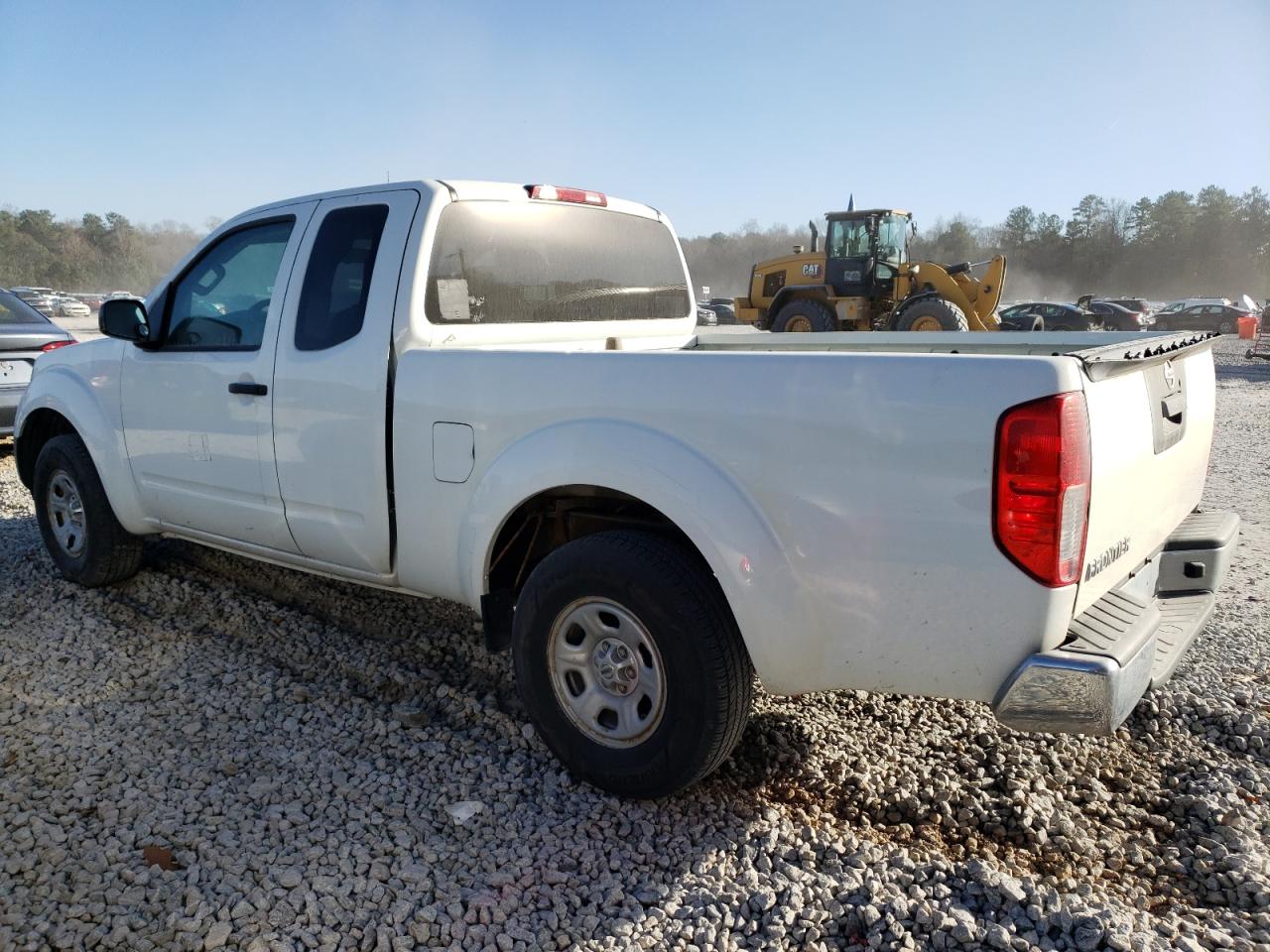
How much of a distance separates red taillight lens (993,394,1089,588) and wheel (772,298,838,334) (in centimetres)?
1697

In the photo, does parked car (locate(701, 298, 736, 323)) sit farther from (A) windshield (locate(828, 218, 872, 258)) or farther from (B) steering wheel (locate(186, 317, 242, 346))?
(B) steering wheel (locate(186, 317, 242, 346))

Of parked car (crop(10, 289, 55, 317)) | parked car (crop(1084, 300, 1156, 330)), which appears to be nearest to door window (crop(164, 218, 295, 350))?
parked car (crop(1084, 300, 1156, 330))

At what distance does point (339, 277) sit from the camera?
12.3 ft

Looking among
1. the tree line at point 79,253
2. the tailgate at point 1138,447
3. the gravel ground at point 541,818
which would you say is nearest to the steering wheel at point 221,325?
the gravel ground at point 541,818

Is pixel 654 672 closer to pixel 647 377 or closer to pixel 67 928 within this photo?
pixel 647 377

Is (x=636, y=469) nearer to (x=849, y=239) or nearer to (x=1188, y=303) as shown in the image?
(x=849, y=239)

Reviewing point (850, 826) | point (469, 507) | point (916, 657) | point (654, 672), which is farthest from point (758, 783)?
point (469, 507)

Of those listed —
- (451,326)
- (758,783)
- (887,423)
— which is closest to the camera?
(887,423)

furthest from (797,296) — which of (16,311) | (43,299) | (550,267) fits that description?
(43,299)

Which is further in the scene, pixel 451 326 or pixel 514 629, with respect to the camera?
pixel 451 326

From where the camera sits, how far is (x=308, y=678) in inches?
154

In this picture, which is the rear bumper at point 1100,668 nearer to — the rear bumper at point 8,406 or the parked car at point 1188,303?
the rear bumper at point 8,406

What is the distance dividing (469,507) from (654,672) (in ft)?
3.00

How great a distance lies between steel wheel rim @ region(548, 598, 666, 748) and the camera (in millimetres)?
2875
